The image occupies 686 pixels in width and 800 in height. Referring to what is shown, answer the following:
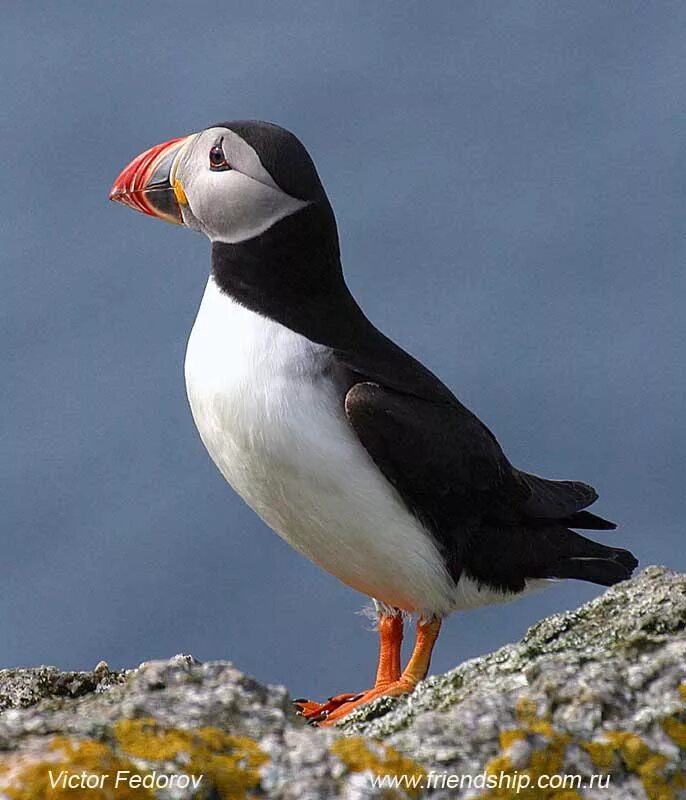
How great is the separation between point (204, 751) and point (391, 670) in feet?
11.0

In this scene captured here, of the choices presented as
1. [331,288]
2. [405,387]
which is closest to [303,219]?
[331,288]

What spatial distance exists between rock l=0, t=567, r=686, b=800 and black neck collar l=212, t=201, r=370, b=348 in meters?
2.63

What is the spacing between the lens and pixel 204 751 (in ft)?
6.89

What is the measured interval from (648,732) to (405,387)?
10.2ft

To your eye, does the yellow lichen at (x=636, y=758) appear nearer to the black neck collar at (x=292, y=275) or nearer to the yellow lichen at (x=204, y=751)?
the yellow lichen at (x=204, y=751)

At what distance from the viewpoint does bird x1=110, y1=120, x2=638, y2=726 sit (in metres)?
4.96

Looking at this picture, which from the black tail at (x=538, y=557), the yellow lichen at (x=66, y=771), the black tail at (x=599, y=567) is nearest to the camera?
the yellow lichen at (x=66, y=771)

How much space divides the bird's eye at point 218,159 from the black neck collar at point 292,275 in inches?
10.2

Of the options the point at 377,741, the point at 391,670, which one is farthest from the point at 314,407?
the point at 377,741

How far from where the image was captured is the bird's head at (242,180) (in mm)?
5047

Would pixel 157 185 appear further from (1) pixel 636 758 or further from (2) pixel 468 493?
(1) pixel 636 758

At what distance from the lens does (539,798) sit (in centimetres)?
211

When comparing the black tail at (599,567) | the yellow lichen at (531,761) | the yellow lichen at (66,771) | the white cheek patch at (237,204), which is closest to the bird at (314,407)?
the white cheek patch at (237,204)

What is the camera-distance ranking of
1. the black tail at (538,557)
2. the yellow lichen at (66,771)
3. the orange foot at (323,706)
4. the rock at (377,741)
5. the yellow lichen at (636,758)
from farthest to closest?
the black tail at (538,557) → the orange foot at (323,706) → the yellow lichen at (636,758) → the rock at (377,741) → the yellow lichen at (66,771)
